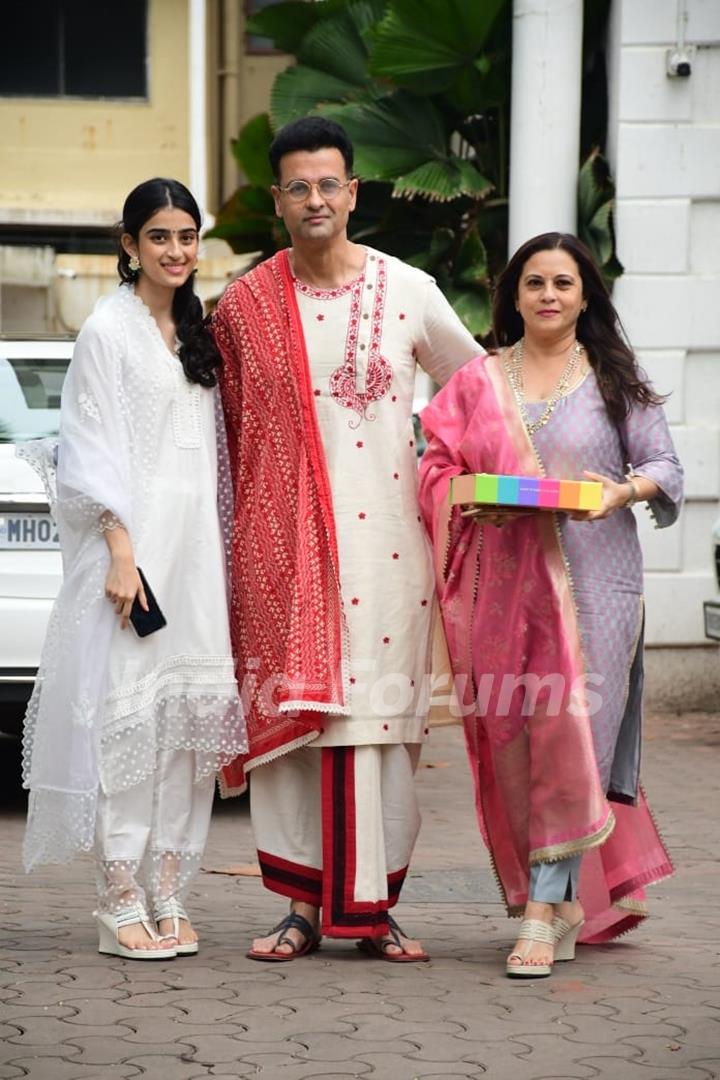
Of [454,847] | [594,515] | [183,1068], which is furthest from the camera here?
[454,847]

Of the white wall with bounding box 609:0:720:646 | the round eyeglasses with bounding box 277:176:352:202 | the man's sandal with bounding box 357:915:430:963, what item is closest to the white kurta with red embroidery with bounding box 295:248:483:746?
the round eyeglasses with bounding box 277:176:352:202

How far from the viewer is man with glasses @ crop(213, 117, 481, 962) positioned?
17.4 ft

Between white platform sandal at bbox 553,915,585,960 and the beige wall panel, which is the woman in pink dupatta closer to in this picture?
white platform sandal at bbox 553,915,585,960

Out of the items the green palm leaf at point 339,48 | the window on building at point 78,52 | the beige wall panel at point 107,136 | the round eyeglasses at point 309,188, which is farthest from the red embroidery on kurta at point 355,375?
the window on building at point 78,52

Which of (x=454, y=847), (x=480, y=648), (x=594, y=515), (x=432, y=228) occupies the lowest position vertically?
(x=454, y=847)

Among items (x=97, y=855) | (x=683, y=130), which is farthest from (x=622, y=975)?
(x=683, y=130)

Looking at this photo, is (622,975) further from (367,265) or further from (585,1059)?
(367,265)

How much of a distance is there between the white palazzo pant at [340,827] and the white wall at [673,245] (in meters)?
6.18

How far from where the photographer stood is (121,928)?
5.32 meters

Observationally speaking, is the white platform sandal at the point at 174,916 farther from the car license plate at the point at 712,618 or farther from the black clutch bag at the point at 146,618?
the car license plate at the point at 712,618

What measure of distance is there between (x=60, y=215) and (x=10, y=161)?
2.74ft

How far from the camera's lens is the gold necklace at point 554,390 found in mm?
5309

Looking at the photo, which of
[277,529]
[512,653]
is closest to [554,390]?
[512,653]

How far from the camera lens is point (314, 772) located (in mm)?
5426
